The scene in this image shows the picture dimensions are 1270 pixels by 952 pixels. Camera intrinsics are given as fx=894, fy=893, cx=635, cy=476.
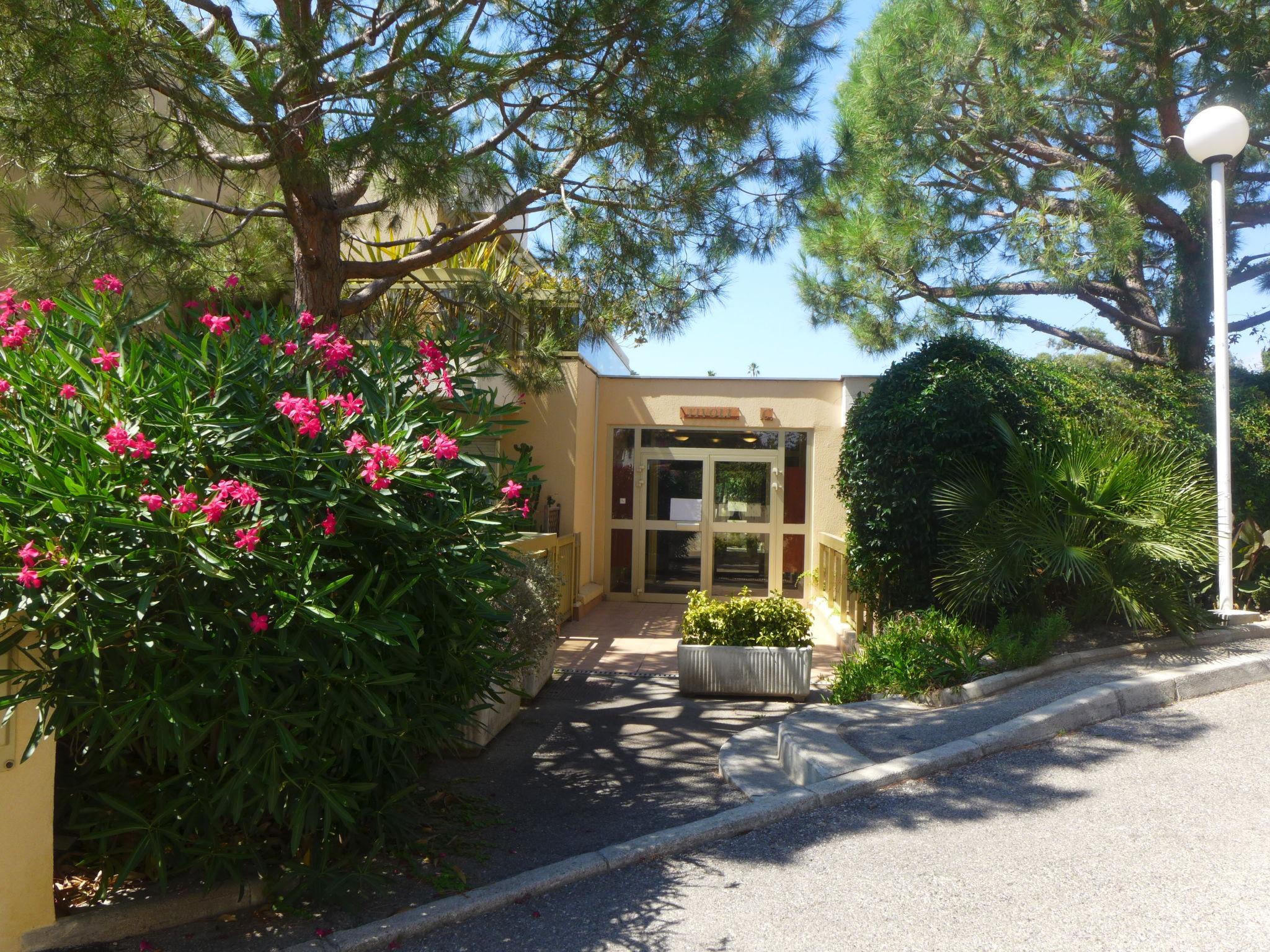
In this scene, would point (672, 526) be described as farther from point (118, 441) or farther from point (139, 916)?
point (118, 441)

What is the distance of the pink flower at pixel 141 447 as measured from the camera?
2.93 m

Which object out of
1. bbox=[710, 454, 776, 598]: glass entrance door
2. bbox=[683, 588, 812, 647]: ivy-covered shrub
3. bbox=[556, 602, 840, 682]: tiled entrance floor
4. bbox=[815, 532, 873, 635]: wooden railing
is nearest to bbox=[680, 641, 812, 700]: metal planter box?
bbox=[683, 588, 812, 647]: ivy-covered shrub

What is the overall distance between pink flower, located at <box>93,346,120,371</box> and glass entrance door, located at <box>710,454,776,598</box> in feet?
32.7

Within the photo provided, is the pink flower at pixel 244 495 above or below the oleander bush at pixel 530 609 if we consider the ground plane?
above

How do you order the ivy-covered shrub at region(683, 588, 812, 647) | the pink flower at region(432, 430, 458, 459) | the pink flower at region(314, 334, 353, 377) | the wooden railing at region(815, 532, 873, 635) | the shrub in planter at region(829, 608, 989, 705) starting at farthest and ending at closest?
the wooden railing at region(815, 532, 873, 635) < the ivy-covered shrub at region(683, 588, 812, 647) < the shrub in planter at region(829, 608, 989, 705) < the pink flower at region(314, 334, 353, 377) < the pink flower at region(432, 430, 458, 459)

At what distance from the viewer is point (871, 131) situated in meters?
10.4

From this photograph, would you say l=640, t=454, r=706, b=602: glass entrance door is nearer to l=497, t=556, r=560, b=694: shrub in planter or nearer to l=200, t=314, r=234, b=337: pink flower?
l=497, t=556, r=560, b=694: shrub in planter

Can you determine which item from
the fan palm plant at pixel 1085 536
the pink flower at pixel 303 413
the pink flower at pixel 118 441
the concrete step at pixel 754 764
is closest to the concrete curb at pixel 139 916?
the pink flower at pixel 118 441

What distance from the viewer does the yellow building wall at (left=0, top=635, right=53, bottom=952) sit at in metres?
3.09

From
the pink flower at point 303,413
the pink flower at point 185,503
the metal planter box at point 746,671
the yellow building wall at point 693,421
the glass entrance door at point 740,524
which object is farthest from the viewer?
the glass entrance door at point 740,524

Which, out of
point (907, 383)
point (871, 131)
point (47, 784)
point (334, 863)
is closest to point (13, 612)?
point (47, 784)

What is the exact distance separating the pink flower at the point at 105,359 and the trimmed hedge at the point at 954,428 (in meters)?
6.13

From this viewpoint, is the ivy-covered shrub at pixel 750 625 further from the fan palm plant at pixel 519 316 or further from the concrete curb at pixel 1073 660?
the fan palm plant at pixel 519 316

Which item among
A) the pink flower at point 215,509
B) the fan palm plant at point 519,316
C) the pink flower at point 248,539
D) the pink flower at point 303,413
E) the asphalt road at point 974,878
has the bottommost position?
the asphalt road at point 974,878
